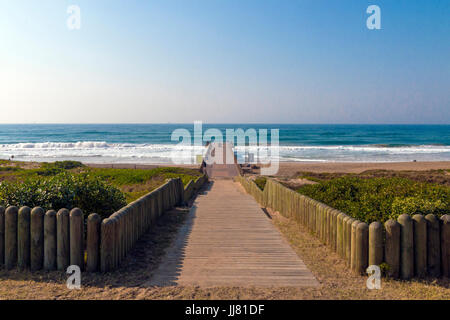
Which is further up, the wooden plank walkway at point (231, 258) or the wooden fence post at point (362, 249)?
the wooden fence post at point (362, 249)

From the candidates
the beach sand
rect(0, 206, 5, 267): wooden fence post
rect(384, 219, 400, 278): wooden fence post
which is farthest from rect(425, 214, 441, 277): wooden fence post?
the beach sand

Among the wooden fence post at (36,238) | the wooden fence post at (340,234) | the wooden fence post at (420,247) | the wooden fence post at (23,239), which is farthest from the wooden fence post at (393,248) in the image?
the wooden fence post at (23,239)

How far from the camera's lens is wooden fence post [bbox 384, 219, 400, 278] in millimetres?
4770

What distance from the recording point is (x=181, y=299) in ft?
13.5

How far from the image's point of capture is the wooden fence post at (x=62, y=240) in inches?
193

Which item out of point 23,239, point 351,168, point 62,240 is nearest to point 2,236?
point 23,239

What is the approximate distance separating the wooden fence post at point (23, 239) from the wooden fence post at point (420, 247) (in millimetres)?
5116

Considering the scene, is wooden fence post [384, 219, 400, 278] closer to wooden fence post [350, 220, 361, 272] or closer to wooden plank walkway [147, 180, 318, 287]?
wooden fence post [350, 220, 361, 272]

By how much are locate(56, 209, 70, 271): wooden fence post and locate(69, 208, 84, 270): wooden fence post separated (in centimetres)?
7

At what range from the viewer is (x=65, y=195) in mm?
6262

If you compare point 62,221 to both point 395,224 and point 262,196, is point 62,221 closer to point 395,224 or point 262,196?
point 395,224

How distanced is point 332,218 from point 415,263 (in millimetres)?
1435

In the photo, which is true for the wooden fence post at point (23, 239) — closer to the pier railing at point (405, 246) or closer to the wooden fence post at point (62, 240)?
the wooden fence post at point (62, 240)
